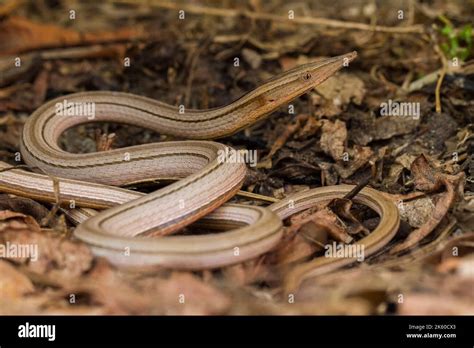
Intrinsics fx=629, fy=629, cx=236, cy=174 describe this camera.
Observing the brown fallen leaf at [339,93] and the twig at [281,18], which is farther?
the twig at [281,18]

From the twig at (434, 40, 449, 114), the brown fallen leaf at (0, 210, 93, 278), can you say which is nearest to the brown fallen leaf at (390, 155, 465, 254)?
the twig at (434, 40, 449, 114)

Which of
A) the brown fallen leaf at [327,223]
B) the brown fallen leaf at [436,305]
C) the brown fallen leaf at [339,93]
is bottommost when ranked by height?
the brown fallen leaf at [436,305]

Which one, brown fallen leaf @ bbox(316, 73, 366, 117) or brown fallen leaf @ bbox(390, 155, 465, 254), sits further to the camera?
brown fallen leaf @ bbox(316, 73, 366, 117)

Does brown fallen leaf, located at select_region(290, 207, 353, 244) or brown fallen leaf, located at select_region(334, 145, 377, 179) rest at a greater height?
brown fallen leaf, located at select_region(334, 145, 377, 179)

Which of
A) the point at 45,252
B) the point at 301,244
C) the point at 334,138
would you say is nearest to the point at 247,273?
the point at 301,244

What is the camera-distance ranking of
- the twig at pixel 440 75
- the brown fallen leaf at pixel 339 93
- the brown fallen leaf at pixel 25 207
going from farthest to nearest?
1. the brown fallen leaf at pixel 339 93
2. the twig at pixel 440 75
3. the brown fallen leaf at pixel 25 207

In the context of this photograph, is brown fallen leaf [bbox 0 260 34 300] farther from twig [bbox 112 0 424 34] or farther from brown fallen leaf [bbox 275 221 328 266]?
twig [bbox 112 0 424 34]

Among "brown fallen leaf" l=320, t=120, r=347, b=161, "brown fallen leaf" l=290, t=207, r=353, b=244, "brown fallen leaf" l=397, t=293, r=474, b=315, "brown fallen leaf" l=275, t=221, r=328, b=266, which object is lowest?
"brown fallen leaf" l=397, t=293, r=474, b=315

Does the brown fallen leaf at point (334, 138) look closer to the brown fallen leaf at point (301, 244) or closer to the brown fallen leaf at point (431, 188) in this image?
the brown fallen leaf at point (431, 188)

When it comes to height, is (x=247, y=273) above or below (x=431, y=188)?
below

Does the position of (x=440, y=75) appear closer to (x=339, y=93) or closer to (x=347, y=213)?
(x=339, y=93)

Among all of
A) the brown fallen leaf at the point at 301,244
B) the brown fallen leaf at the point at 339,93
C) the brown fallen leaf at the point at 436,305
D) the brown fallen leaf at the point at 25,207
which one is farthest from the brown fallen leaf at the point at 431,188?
the brown fallen leaf at the point at 25,207

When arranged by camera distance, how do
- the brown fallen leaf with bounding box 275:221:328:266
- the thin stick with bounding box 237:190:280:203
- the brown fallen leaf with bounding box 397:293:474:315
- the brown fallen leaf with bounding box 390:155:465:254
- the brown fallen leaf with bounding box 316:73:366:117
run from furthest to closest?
the brown fallen leaf with bounding box 316:73:366:117
the thin stick with bounding box 237:190:280:203
the brown fallen leaf with bounding box 390:155:465:254
the brown fallen leaf with bounding box 275:221:328:266
the brown fallen leaf with bounding box 397:293:474:315
